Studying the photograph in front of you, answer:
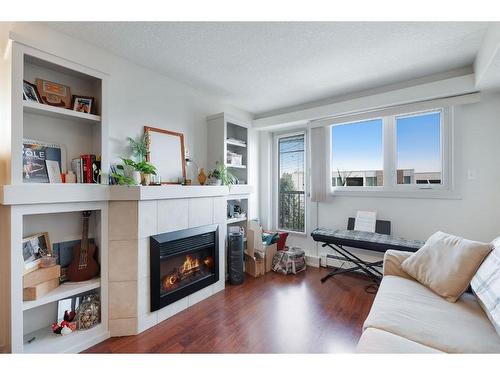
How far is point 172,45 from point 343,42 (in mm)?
1436

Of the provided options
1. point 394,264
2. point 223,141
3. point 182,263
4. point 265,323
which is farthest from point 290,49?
point 265,323

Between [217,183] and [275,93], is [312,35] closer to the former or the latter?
[275,93]

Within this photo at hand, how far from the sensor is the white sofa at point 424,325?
1.06m

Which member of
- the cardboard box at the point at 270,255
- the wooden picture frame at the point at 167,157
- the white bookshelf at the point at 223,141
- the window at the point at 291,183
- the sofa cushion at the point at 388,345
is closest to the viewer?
the sofa cushion at the point at 388,345

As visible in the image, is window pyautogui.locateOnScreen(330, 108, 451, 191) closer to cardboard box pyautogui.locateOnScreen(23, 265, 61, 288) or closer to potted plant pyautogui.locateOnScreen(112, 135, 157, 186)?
potted plant pyautogui.locateOnScreen(112, 135, 157, 186)

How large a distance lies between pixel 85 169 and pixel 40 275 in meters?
0.81

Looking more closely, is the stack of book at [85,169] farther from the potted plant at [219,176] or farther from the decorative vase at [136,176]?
the potted plant at [219,176]

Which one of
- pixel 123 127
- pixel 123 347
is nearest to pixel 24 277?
pixel 123 347

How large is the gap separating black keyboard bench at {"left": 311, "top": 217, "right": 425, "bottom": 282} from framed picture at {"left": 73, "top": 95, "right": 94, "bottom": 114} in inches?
107

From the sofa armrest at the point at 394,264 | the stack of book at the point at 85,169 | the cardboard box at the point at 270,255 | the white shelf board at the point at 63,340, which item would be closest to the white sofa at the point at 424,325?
the sofa armrest at the point at 394,264

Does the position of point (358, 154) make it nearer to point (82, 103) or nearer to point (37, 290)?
point (82, 103)

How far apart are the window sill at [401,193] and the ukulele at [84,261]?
2872 mm

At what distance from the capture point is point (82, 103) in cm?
186

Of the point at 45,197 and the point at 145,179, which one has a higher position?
the point at 145,179
